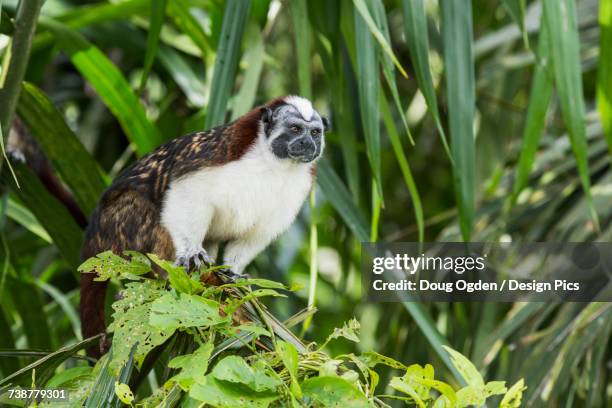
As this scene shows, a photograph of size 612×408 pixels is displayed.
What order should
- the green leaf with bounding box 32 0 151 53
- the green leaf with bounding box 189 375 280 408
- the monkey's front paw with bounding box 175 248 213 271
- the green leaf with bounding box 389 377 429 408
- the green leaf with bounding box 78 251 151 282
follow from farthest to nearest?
1. the green leaf with bounding box 32 0 151 53
2. the monkey's front paw with bounding box 175 248 213 271
3. the green leaf with bounding box 78 251 151 282
4. the green leaf with bounding box 389 377 429 408
5. the green leaf with bounding box 189 375 280 408

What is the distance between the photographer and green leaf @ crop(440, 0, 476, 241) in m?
2.58

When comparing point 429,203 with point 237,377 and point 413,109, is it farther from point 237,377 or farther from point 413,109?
point 237,377

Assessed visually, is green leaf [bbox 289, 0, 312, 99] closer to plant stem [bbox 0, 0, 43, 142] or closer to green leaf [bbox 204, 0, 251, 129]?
green leaf [bbox 204, 0, 251, 129]

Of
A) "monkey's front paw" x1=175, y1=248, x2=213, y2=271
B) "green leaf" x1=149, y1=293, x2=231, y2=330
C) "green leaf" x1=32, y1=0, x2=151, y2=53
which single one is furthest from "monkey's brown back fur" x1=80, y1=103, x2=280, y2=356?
"green leaf" x1=149, y1=293, x2=231, y2=330

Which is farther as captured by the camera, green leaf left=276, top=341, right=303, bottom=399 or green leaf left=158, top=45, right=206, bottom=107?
green leaf left=158, top=45, right=206, bottom=107

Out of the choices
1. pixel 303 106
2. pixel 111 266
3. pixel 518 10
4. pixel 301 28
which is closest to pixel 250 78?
pixel 303 106

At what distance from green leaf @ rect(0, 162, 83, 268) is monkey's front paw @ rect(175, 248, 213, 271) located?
1.95 ft

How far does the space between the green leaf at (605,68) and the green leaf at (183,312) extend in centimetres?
152

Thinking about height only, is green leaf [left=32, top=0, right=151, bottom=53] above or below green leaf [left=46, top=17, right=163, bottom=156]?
above

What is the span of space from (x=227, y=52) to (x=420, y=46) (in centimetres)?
51

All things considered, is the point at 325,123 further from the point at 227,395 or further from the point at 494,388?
the point at 227,395

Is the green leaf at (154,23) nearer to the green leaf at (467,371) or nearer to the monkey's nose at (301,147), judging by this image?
the monkey's nose at (301,147)

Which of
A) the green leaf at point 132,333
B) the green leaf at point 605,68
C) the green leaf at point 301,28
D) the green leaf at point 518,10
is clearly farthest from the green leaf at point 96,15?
the green leaf at point 132,333

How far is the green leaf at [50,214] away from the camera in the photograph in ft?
9.99
